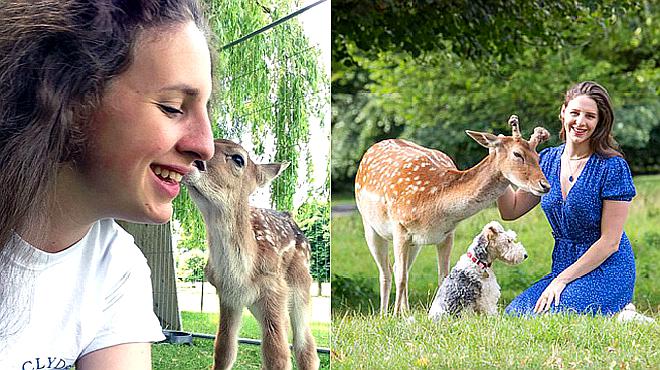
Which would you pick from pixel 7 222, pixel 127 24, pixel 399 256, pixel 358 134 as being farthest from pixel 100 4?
pixel 358 134

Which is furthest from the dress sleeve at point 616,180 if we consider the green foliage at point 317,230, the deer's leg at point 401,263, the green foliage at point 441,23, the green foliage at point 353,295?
the green foliage at point 441,23

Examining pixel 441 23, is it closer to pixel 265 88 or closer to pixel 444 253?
pixel 444 253

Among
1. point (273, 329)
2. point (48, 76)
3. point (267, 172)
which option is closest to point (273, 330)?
point (273, 329)

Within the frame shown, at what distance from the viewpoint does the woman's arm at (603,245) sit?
3361mm

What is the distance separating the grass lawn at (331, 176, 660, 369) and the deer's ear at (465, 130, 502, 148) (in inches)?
9.1

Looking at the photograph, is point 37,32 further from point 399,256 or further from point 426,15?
point 426,15

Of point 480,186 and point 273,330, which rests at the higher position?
point 480,186

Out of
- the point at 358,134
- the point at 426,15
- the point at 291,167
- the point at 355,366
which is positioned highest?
the point at 426,15

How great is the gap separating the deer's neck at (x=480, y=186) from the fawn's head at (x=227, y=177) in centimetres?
129

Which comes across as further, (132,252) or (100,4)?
(132,252)

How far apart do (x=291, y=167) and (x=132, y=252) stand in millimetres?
836

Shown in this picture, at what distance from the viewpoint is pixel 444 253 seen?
3.53 m

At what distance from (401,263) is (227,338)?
1.25 m

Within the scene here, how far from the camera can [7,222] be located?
4.58 feet
